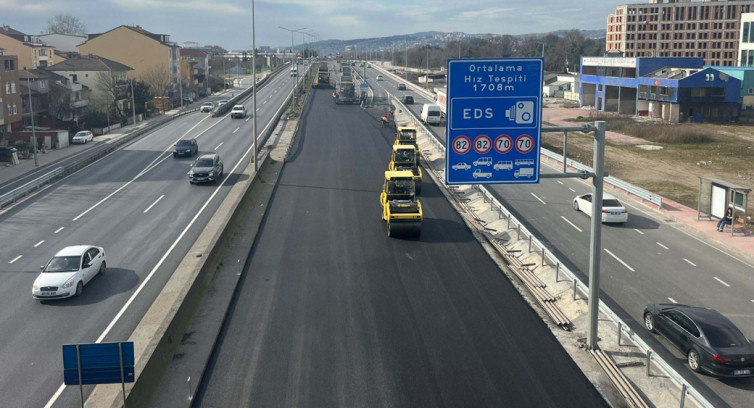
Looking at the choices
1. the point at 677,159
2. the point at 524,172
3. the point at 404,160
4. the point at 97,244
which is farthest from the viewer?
the point at 677,159

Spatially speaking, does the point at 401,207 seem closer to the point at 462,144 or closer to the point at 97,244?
the point at 462,144

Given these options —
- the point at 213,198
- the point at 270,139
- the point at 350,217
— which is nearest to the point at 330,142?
the point at 270,139

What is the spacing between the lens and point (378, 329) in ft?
60.4

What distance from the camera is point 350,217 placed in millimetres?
31516

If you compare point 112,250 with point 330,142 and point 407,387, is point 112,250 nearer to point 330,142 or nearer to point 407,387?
point 407,387

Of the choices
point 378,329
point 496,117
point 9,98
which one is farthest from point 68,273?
point 9,98

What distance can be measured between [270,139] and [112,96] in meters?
40.2

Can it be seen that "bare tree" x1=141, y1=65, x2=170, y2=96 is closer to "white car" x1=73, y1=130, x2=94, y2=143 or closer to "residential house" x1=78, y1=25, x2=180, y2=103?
"residential house" x1=78, y1=25, x2=180, y2=103

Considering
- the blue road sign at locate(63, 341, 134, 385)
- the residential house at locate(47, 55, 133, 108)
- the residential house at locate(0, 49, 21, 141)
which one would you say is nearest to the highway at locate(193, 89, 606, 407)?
the blue road sign at locate(63, 341, 134, 385)

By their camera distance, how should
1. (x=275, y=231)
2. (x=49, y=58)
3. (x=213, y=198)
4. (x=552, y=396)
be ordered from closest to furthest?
(x=552, y=396) → (x=275, y=231) → (x=213, y=198) → (x=49, y=58)

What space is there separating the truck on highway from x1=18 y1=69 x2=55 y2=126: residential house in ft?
225

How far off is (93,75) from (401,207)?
2973 inches

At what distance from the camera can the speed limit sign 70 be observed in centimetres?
1755

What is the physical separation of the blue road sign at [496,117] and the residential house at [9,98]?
194 ft
